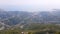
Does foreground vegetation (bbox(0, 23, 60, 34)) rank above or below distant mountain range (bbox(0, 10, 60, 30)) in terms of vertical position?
below

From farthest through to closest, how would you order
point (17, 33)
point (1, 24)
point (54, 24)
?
point (1, 24) < point (54, 24) < point (17, 33)

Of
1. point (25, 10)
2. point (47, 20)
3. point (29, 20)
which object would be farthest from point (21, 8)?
point (47, 20)

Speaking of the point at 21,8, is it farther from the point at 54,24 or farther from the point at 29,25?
the point at 54,24

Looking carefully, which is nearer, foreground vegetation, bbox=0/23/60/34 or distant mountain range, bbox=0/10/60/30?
foreground vegetation, bbox=0/23/60/34

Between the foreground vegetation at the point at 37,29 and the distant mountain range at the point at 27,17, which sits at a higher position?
the distant mountain range at the point at 27,17

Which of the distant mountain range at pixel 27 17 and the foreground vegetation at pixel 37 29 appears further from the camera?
the distant mountain range at pixel 27 17

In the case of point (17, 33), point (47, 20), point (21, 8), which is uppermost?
point (21, 8)

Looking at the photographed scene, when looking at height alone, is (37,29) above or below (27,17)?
below

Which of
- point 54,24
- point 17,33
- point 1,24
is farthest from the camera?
point 1,24
